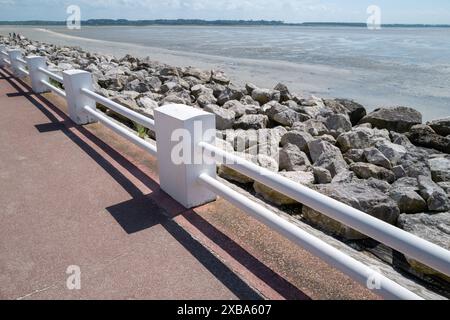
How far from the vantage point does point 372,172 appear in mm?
5559

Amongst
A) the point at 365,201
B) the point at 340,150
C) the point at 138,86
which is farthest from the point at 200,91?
the point at 365,201

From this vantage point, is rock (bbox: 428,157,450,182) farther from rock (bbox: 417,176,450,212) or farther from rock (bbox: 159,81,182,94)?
rock (bbox: 159,81,182,94)

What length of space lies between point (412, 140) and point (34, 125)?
7716 millimetres

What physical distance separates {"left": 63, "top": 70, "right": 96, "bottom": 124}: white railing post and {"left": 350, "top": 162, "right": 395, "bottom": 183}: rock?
14.2 ft

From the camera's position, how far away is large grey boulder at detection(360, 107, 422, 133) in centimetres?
897

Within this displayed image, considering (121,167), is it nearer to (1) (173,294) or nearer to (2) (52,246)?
(2) (52,246)

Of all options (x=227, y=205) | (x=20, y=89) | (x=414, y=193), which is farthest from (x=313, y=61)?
(x=227, y=205)

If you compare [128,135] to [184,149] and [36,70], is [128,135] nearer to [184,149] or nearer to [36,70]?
[184,149]

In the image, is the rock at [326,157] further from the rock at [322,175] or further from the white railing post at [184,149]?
the white railing post at [184,149]

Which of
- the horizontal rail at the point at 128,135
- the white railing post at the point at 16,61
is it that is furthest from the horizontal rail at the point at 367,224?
the white railing post at the point at 16,61

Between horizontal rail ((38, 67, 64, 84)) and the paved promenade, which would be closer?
Result: the paved promenade

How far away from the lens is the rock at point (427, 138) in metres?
7.92

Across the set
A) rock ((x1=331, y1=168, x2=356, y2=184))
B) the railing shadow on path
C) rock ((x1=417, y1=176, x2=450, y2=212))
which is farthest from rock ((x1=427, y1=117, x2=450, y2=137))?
the railing shadow on path

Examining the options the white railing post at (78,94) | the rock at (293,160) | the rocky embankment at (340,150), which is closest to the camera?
the rocky embankment at (340,150)
